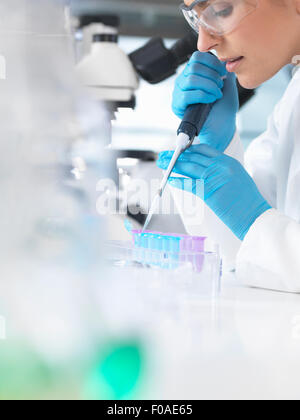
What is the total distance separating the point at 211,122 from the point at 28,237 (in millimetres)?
790

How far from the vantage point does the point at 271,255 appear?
1097 mm

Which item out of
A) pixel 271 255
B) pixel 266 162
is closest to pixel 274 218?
pixel 271 255

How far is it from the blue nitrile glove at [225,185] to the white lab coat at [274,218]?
0.06m

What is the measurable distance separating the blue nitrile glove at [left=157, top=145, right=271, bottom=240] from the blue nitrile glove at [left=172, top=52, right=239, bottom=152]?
0.17 m

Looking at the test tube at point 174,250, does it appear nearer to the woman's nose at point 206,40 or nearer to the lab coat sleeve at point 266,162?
the woman's nose at point 206,40

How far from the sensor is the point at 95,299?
30.5 inches

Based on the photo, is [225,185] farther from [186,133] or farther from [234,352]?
[234,352]

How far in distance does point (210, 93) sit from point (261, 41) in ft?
0.68

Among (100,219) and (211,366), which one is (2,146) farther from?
(211,366)

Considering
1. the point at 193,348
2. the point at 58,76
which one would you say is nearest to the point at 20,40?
the point at 58,76

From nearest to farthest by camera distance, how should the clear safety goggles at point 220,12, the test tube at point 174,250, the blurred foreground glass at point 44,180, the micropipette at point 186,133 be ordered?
the blurred foreground glass at point 44,180 < the test tube at point 174,250 < the clear safety goggles at point 220,12 < the micropipette at point 186,133

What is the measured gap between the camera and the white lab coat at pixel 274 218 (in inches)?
42.1

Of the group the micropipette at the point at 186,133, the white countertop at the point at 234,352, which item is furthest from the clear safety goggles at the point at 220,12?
the white countertop at the point at 234,352
